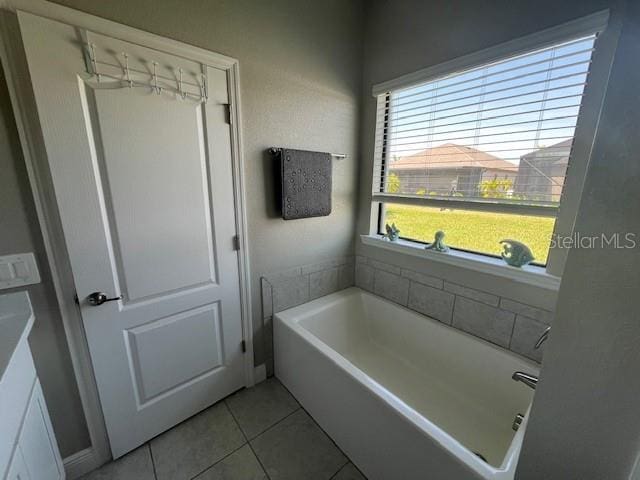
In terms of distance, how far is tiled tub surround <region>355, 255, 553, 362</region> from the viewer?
1407 millimetres

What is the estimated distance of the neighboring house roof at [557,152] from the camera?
122cm

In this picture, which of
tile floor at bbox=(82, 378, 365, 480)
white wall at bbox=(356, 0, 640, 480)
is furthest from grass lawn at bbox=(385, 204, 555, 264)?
tile floor at bbox=(82, 378, 365, 480)

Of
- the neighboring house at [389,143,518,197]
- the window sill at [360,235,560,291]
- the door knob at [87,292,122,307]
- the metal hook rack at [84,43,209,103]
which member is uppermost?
the metal hook rack at [84,43,209,103]

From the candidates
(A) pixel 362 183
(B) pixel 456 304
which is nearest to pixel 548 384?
(B) pixel 456 304

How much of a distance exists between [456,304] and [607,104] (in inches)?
60.3

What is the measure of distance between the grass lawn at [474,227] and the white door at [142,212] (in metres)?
1.29

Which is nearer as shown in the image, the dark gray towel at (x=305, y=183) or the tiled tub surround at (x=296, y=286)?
the dark gray towel at (x=305, y=183)

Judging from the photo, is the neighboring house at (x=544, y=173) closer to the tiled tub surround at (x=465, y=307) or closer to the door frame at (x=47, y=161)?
the tiled tub surround at (x=465, y=307)

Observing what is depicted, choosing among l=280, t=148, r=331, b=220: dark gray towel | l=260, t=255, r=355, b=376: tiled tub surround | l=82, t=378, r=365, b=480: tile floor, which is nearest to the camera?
l=82, t=378, r=365, b=480: tile floor

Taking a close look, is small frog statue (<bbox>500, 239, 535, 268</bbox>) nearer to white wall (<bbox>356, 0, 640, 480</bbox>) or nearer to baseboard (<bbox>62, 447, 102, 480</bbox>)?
white wall (<bbox>356, 0, 640, 480</bbox>)

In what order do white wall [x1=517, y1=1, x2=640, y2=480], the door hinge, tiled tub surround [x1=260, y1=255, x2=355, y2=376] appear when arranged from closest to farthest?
white wall [x1=517, y1=1, x2=640, y2=480], the door hinge, tiled tub surround [x1=260, y1=255, x2=355, y2=376]

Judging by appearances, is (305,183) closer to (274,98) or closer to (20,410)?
(274,98)

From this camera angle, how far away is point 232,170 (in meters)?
1.50

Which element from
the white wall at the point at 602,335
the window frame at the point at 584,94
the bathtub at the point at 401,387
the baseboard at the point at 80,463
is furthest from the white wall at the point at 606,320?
the baseboard at the point at 80,463
